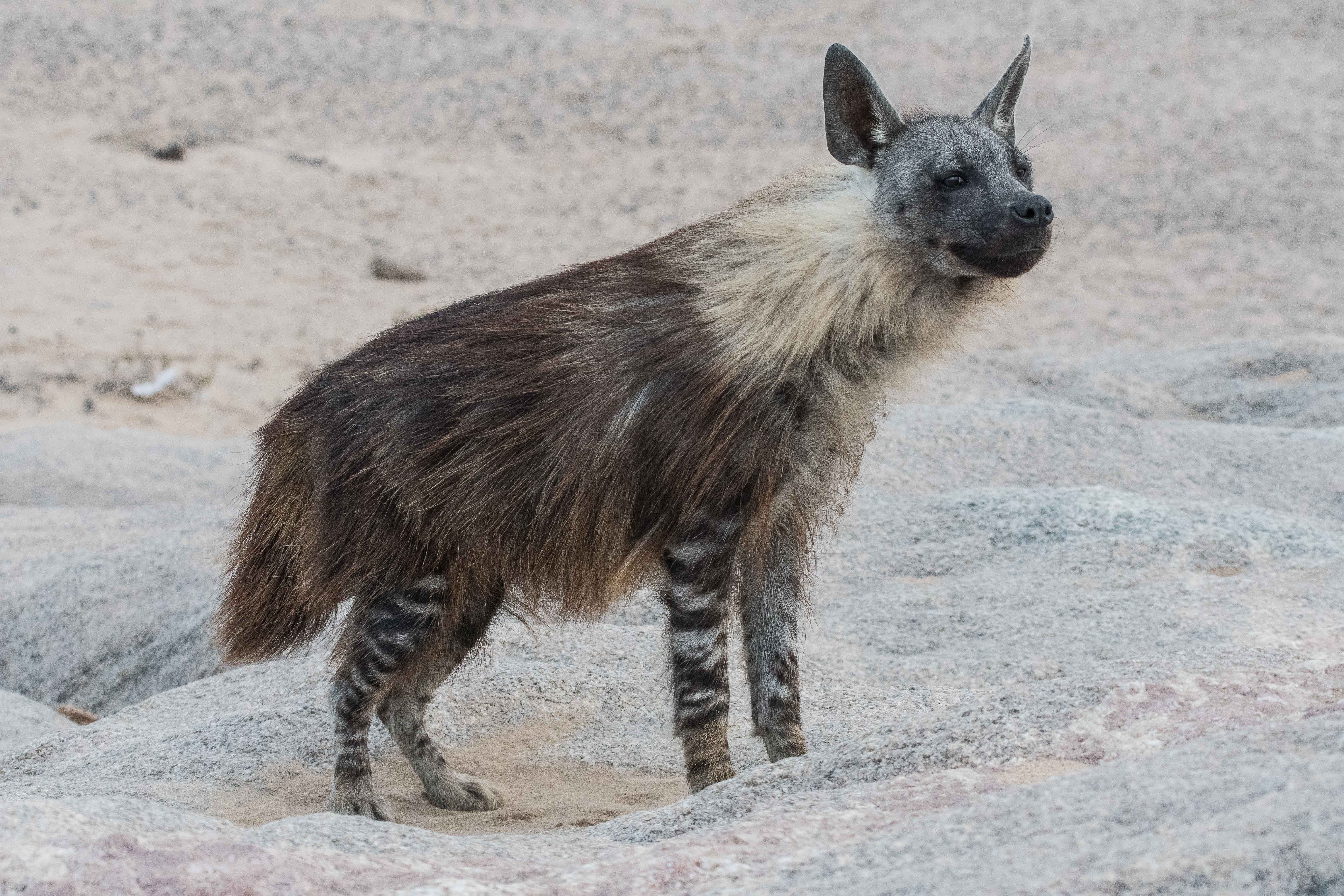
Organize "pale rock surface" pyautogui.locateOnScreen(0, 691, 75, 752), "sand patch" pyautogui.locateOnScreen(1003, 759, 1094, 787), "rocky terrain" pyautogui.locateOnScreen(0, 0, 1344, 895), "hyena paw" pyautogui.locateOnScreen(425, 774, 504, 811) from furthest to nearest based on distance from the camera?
"pale rock surface" pyautogui.locateOnScreen(0, 691, 75, 752)
"hyena paw" pyautogui.locateOnScreen(425, 774, 504, 811)
"sand patch" pyautogui.locateOnScreen(1003, 759, 1094, 787)
"rocky terrain" pyautogui.locateOnScreen(0, 0, 1344, 895)

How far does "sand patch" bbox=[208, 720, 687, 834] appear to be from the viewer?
4109 mm

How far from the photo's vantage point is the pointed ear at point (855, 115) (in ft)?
13.4

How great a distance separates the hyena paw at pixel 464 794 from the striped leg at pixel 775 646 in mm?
811

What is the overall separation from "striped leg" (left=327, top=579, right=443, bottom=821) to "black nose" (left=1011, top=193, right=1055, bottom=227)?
191 centimetres

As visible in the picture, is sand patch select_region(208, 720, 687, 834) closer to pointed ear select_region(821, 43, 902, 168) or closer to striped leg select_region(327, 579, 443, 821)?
striped leg select_region(327, 579, 443, 821)

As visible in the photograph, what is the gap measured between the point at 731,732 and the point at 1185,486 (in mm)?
2974

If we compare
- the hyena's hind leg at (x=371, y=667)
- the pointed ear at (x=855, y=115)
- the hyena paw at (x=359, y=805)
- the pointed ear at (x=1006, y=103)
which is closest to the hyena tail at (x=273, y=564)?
the hyena's hind leg at (x=371, y=667)

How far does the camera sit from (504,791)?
445 cm

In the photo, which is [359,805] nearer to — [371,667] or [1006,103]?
[371,667]

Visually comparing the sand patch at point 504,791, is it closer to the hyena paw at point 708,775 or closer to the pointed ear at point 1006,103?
the hyena paw at point 708,775

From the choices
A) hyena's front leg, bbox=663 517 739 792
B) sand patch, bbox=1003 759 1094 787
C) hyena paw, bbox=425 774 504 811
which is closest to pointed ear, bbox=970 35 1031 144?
hyena's front leg, bbox=663 517 739 792

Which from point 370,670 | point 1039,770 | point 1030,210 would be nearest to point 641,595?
point 370,670

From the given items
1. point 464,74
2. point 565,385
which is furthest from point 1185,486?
point 464,74

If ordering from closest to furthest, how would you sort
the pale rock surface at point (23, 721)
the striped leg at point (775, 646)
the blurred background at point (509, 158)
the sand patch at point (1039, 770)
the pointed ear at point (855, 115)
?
1. the sand patch at point (1039, 770)
2. the pointed ear at point (855, 115)
3. the striped leg at point (775, 646)
4. the pale rock surface at point (23, 721)
5. the blurred background at point (509, 158)
